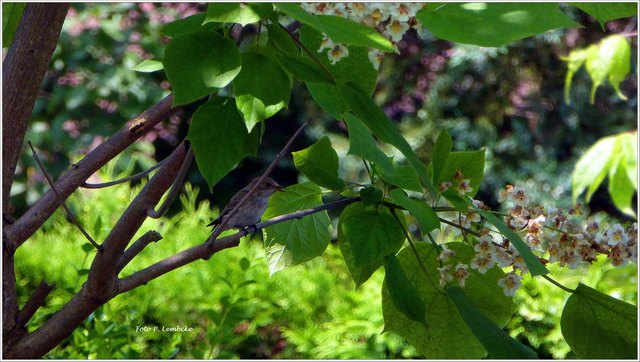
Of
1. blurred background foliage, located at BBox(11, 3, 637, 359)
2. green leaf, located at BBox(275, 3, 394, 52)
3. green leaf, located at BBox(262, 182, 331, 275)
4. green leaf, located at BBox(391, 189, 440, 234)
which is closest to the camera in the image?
green leaf, located at BBox(275, 3, 394, 52)

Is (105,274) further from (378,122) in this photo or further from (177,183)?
(378,122)

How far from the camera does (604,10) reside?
2.43 ft

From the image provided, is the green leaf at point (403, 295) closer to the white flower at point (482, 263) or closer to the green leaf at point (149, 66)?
the white flower at point (482, 263)

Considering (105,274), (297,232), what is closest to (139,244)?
(105,274)

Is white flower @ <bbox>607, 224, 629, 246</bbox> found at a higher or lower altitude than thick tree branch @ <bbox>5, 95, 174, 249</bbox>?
lower

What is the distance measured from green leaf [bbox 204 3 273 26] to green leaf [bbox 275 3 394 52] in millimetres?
38

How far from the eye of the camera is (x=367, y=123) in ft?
2.03

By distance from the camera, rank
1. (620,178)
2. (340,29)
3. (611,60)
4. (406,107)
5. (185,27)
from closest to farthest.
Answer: (340,29) → (185,27) → (620,178) → (611,60) → (406,107)

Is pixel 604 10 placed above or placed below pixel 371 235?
above

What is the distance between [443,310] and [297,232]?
22 cm

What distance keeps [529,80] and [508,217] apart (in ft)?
13.5

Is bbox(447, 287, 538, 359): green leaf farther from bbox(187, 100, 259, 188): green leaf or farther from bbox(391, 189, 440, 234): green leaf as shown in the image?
bbox(187, 100, 259, 188): green leaf

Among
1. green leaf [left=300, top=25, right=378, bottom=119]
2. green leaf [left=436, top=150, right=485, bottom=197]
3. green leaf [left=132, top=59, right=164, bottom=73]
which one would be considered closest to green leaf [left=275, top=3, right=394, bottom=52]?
green leaf [left=300, top=25, right=378, bottom=119]

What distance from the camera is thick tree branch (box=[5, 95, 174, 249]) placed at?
105 centimetres
